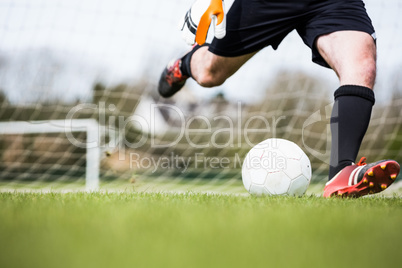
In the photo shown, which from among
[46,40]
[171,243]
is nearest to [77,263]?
[171,243]

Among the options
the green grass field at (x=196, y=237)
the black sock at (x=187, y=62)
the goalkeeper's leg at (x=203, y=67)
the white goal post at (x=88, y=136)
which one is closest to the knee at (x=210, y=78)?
the goalkeeper's leg at (x=203, y=67)

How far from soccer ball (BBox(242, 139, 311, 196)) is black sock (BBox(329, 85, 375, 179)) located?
0.22m

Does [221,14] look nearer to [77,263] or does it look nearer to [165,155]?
[77,263]

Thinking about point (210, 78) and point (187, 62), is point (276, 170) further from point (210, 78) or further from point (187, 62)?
point (187, 62)

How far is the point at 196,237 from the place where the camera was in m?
0.97

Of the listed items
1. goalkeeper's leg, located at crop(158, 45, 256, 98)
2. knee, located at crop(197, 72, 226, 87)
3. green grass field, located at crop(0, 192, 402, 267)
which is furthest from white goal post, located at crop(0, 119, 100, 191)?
green grass field, located at crop(0, 192, 402, 267)

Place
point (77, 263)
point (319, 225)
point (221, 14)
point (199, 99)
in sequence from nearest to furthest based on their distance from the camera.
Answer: point (77, 263), point (319, 225), point (221, 14), point (199, 99)

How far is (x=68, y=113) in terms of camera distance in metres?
6.69

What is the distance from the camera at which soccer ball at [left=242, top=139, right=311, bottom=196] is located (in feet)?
7.24

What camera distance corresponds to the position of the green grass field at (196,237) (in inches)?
31.3

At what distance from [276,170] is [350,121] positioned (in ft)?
1.36

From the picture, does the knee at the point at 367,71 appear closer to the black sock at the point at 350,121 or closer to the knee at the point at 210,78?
the black sock at the point at 350,121

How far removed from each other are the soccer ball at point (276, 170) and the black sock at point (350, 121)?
0.22 metres

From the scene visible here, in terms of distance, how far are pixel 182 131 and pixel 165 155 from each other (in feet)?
2.20
